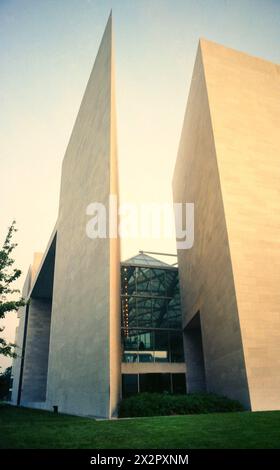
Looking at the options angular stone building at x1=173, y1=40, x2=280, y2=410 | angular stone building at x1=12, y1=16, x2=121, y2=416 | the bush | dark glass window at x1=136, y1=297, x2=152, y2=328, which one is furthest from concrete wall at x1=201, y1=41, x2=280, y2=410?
dark glass window at x1=136, y1=297, x2=152, y2=328

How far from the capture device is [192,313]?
890 inches

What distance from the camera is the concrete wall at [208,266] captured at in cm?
1398

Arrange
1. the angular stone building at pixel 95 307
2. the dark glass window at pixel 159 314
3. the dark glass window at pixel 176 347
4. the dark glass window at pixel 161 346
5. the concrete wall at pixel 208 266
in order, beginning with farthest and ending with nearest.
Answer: the dark glass window at pixel 159 314 < the dark glass window at pixel 176 347 < the dark glass window at pixel 161 346 < the concrete wall at pixel 208 266 < the angular stone building at pixel 95 307

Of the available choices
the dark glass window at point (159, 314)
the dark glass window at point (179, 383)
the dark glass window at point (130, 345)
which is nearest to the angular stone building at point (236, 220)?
the dark glass window at point (159, 314)

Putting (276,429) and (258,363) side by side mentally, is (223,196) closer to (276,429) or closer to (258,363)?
(258,363)

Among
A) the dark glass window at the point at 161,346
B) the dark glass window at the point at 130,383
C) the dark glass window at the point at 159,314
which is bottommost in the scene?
the dark glass window at the point at 130,383

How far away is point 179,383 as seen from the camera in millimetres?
25297

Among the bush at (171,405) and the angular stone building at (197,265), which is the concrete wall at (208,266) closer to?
the angular stone building at (197,265)

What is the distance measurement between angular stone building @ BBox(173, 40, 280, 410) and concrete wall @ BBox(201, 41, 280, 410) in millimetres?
40

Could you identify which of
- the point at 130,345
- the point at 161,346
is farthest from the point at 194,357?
the point at 130,345

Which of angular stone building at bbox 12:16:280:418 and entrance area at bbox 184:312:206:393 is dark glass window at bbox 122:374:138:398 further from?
entrance area at bbox 184:312:206:393

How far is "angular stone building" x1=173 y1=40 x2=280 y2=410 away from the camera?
1289 cm

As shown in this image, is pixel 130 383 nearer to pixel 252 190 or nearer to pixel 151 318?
pixel 151 318

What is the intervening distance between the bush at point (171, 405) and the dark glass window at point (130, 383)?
38.8 feet
